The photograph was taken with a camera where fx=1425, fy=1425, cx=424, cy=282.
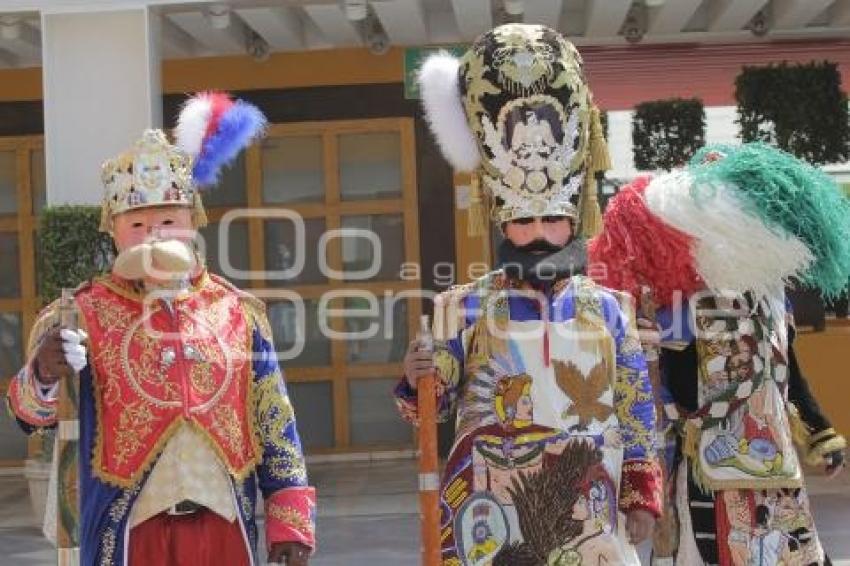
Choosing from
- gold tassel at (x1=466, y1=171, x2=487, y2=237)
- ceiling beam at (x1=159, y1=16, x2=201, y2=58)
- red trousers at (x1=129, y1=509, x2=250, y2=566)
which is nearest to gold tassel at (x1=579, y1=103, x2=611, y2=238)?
gold tassel at (x1=466, y1=171, x2=487, y2=237)

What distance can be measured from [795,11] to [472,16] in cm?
219

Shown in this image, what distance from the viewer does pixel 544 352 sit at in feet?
11.2

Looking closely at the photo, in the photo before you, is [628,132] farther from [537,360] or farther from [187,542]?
[187,542]

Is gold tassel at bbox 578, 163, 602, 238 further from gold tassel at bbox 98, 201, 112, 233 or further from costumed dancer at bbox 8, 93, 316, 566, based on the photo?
gold tassel at bbox 98, 201, 112, 233

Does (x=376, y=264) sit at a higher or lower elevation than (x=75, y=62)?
lower

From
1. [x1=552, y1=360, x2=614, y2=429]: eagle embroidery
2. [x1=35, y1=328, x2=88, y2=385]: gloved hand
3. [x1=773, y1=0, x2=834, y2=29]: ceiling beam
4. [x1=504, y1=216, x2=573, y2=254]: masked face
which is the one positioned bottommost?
[x1=552, y1=360, x2=614, y2=429]: eagle embroidery

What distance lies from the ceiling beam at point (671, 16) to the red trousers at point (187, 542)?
6.36 m

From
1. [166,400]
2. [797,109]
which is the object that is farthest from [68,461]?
[797,109]

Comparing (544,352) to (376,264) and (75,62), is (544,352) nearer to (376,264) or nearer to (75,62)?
(75,62)

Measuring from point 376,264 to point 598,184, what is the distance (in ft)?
22.4

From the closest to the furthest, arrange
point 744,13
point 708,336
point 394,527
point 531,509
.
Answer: point 531,509 → point 708,336 → point 394,527 → point 744,13

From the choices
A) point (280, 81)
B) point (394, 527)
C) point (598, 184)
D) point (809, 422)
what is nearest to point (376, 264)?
point (280, 81)

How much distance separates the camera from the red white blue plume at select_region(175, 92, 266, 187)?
3.93 meters

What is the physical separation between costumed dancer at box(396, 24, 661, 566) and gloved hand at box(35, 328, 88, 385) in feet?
2.53
